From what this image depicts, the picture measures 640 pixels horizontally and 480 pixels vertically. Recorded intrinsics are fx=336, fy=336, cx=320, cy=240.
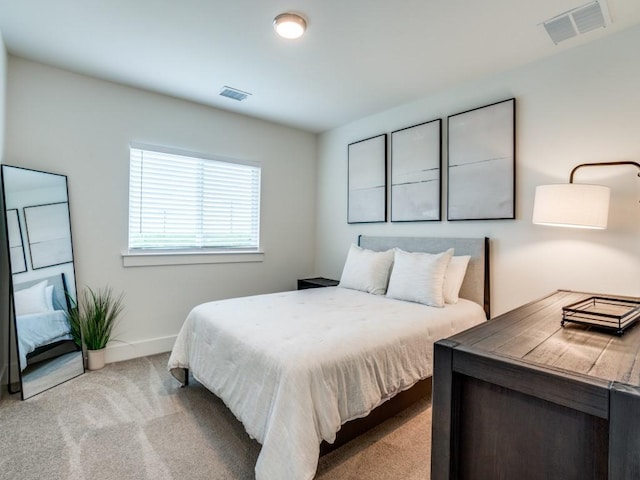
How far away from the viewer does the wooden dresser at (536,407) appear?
91 cm

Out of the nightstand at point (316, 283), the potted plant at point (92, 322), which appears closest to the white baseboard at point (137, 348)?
the potted plant at point (92, 322)

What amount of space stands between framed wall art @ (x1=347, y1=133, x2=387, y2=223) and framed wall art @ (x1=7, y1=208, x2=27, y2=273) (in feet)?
10.3

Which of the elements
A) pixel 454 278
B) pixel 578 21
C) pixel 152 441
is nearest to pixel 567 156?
pixel 578 21

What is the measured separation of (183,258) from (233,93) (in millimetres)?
1780

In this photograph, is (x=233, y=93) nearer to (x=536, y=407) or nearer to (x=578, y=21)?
(x=578, y=21)

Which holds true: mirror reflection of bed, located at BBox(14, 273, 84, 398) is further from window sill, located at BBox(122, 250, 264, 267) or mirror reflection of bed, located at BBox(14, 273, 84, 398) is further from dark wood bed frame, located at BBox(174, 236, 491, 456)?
dark wood bed frame, located at BBox(174, 236, 491, 456)

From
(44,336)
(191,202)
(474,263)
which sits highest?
(191,202)

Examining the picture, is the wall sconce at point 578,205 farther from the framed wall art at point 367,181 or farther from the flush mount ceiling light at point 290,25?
the flush mount ceiling light at point 290,25

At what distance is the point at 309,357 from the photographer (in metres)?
1.63

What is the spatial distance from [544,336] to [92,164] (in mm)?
3633

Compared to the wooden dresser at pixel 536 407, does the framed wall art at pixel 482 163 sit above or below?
above

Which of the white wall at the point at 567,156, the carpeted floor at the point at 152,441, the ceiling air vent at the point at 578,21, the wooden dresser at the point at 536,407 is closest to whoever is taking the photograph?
the wooden dresser at the point at 536,407

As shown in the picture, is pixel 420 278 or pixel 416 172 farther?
pixel 416 172

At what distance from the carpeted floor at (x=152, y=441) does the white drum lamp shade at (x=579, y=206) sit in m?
1.57
